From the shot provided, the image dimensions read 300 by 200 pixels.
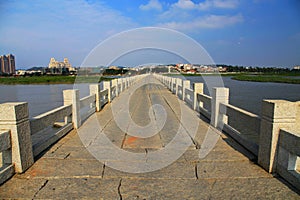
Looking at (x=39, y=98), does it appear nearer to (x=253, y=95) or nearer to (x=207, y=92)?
(x=207, y=92)

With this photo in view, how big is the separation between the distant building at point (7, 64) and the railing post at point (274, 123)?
98168mm

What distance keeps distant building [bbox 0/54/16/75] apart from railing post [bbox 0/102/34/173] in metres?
96.0

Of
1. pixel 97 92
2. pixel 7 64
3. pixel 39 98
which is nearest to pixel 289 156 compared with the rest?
pixel 97 92

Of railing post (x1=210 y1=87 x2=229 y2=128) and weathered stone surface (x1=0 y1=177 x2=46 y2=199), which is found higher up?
railing post (x1=210 y1=87 x2=229 y2=128)

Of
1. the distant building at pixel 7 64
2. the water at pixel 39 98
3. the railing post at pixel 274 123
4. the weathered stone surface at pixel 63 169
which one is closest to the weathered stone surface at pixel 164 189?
the weathered stone surface at pixel 63 169

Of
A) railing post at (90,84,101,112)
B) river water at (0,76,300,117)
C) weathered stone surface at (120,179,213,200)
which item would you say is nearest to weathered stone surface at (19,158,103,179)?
weathered stone surface at (120,179,213,200)

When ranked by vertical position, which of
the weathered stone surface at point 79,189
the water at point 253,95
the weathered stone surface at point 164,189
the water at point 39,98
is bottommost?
the water at point 39,98

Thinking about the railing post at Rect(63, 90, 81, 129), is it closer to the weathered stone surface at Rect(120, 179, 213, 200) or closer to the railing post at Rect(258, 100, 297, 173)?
the weathered stone surface at Rect(120, 179, 213, 200)

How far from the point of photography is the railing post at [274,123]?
3.60m

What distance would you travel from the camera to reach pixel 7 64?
90062 millimetres

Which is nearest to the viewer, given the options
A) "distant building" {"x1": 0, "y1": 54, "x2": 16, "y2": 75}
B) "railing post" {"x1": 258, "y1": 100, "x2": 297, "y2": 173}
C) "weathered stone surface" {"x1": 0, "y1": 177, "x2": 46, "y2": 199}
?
"weathered stone surface" {"x1": 0, "y1": 177, "x2": 46, "y2": 199}

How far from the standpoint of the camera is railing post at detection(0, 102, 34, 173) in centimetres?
360

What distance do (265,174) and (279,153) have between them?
0.39 m

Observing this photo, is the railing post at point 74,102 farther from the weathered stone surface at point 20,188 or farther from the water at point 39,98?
the water at point 39,98
